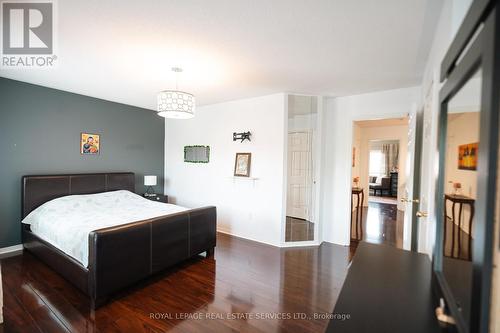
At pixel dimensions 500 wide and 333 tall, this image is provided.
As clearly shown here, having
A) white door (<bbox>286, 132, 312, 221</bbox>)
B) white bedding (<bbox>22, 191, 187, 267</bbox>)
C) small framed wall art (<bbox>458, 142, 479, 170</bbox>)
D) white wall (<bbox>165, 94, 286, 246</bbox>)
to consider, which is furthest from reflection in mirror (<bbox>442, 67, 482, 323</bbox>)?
white door (<bbox>286, 132, 312, 221</bbox>)

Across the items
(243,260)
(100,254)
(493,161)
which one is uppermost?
(493,161)

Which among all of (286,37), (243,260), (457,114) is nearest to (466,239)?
(457,114)

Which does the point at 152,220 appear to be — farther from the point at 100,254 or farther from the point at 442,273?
the point at 442,273

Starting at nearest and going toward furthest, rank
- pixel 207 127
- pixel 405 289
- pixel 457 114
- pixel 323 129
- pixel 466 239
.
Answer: pixel 466 239 → pixel 457 114 → pixel 405 289 → pixel 323 129 → pixel 207 127

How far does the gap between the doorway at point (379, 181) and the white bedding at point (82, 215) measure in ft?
10.5

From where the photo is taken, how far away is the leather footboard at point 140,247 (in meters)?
2.02

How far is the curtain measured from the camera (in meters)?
9.27

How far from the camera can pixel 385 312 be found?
0.93 metres

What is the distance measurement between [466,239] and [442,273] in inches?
14.1

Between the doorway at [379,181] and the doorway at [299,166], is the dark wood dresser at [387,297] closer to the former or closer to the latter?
the doorway at [379,181]

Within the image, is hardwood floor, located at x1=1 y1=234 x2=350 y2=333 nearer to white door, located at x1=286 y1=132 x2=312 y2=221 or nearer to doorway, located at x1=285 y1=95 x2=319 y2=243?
doorway, located at x1=285 y1=95 x2=319 y2=243

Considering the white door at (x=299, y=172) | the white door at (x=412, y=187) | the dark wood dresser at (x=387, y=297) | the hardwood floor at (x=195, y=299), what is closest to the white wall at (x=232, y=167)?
the hardwood floor at (x=195, y=299)

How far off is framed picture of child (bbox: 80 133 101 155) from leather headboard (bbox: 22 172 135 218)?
40 cm

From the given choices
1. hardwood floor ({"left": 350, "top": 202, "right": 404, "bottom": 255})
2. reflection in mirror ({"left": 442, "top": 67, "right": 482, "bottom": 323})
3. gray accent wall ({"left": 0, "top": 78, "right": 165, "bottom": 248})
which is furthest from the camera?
hardwood floor ({"left": 350, "top": 202, "right": 404, "bottom": 255})
